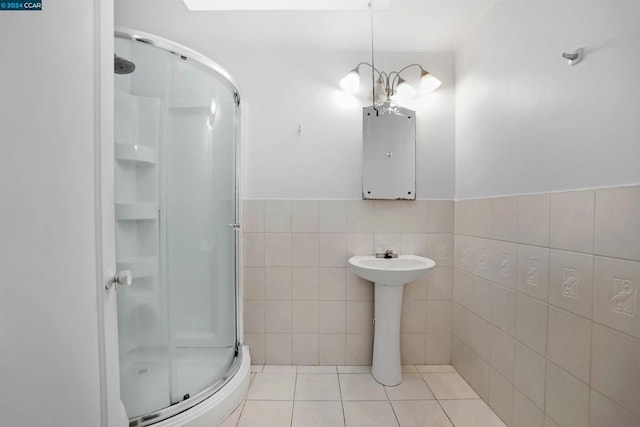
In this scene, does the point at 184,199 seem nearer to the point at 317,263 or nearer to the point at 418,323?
the point at 317,263

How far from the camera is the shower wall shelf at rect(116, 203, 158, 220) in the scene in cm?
115

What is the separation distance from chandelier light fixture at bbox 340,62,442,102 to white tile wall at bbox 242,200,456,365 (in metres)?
0.74

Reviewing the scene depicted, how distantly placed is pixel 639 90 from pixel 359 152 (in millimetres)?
1267

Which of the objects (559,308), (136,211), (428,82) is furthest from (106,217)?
(428,82)

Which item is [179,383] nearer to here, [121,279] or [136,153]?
[121,279]

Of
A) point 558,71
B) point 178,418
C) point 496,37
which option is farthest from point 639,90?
point 178,418

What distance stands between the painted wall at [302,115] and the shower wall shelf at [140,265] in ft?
2.53

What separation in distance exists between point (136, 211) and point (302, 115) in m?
1.16

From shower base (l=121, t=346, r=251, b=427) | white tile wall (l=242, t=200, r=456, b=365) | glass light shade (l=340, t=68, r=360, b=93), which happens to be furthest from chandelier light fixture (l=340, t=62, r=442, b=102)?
shower base (l=121, t=346, r=251, b=427)

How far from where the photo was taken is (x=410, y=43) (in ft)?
5.97

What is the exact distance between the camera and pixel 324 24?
164cm

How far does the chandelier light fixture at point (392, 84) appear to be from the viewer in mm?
1790

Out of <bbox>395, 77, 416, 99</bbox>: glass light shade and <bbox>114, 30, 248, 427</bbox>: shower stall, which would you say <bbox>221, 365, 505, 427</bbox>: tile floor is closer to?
<bbox>114, 30, 248, 427</bbox>: shower stall

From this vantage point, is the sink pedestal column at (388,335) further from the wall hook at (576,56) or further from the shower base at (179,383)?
the wall hook at (576,56)
